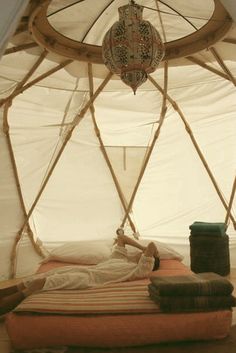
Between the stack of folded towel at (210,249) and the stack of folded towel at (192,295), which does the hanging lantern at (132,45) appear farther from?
the stack of folded towel at (210,249)

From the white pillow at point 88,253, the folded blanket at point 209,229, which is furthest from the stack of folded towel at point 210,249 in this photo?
the white pillow at point 88,253

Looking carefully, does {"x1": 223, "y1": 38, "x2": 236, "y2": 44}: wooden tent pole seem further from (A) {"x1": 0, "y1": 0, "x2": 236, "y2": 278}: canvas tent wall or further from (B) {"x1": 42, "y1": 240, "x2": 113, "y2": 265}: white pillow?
(B) {"x1": 42, "y1": 240, "x2": 113, "y2": 265}: white pillow

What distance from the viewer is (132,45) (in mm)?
2314

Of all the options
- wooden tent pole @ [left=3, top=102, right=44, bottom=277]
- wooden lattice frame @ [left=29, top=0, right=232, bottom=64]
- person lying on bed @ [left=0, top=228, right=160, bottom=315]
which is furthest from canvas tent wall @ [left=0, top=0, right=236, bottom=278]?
person lying on bed @ [left=0, top=228, right=160, bottom=315]

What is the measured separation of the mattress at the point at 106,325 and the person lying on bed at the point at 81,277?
37 centimetres

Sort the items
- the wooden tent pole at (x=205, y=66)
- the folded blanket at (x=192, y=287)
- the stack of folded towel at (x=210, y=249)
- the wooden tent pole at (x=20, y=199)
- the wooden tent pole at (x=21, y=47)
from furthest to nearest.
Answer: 1. the stack of folded towel at (x=210, y=249)
2. the wooden tent pole at (x=20, y=199)
3. the wooden tent pole at (x=205, y=66)
4. the wooden tent pole at (x=21, y=47)
5. the folded blanket at (x=192, y=287)

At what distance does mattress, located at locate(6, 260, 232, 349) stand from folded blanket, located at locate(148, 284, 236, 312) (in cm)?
3

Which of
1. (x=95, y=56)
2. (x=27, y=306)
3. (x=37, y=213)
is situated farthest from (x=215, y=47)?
(x=37, y=213)

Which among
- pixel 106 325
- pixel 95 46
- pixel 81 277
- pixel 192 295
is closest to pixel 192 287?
pixel 192 295

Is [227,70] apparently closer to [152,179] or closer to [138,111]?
[138,111]

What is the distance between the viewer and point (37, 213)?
4.49m

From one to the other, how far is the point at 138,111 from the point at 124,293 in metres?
2.17

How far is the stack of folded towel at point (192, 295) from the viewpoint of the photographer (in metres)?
2.27

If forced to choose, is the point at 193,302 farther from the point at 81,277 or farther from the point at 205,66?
the point at 205,66
